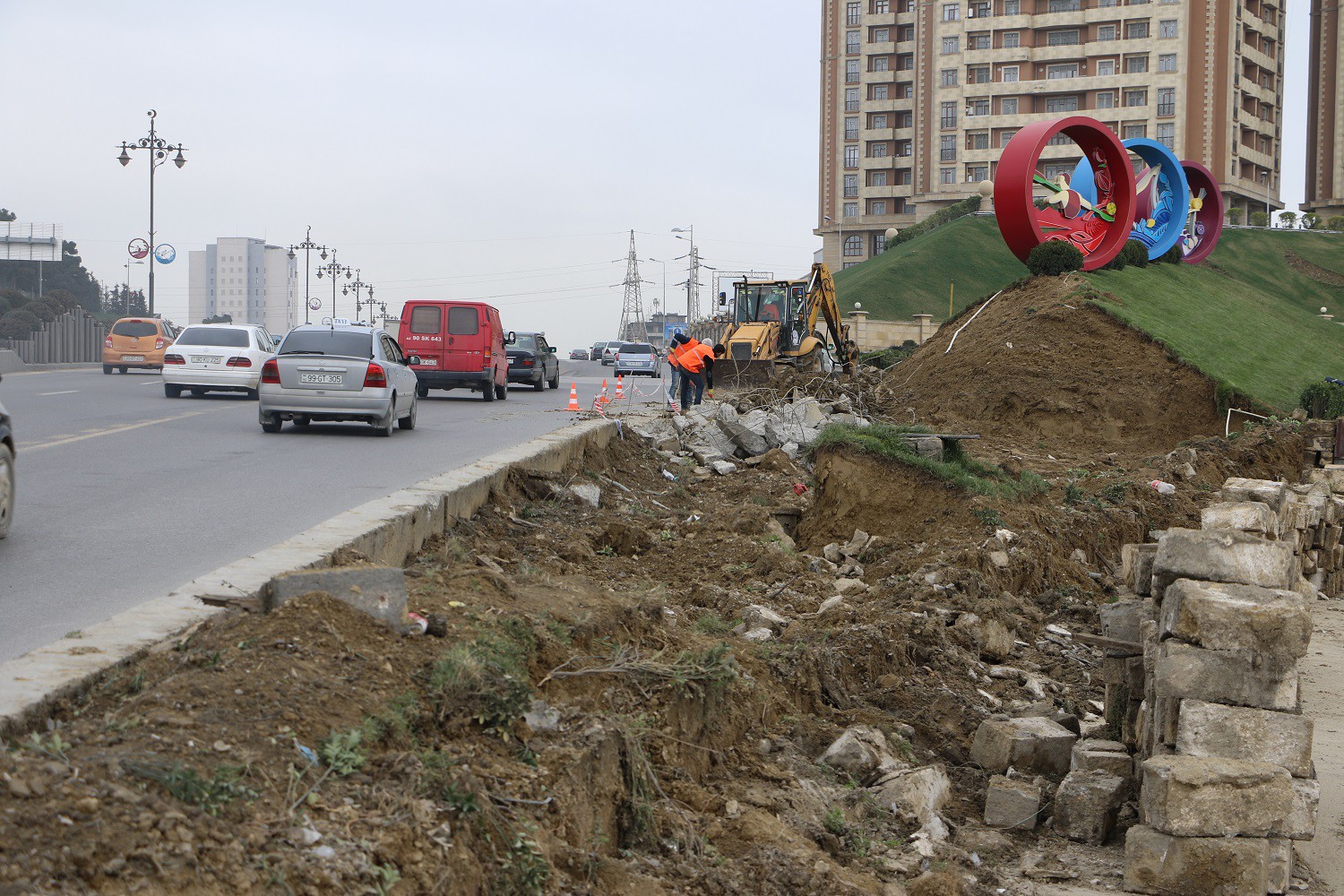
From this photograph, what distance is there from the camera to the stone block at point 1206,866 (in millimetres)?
5617

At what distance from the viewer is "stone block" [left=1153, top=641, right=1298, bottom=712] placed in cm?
616

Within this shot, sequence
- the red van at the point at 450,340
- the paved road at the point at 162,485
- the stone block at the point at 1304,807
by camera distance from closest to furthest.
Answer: the stone block at the point at 1304,807, the paved road at the point at 162,485, the red van at the point at 450,340

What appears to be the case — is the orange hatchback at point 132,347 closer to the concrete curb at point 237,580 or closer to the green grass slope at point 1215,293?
the green grass slope at point 1215,293

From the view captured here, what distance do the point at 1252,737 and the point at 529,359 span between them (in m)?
30.2

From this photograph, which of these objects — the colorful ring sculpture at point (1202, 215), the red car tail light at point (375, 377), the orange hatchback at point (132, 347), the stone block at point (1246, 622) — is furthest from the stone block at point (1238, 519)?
the colorful ring sculpture at point (1202, 215)

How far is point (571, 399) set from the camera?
79.8ft

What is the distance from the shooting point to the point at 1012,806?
6.58 meters

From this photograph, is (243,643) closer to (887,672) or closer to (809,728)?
(809,728)

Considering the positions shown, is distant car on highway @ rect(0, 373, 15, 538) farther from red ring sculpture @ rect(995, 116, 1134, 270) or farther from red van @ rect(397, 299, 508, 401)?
red ring sculpture @ rect(995, 116, 1134, 270)

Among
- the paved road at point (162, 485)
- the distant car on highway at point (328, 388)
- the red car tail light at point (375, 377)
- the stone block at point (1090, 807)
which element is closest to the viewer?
the stone block at point (1090, 807)

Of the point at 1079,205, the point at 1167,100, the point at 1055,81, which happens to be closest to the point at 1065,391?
the point at 1079,205

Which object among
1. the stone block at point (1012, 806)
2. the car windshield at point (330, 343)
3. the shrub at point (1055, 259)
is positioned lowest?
the stone block at point (1012, 806)

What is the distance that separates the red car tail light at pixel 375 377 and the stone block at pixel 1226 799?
1382 centimetres

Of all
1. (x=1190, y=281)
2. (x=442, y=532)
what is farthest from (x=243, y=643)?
(x=1190, y=281)
